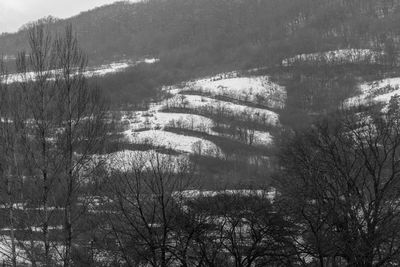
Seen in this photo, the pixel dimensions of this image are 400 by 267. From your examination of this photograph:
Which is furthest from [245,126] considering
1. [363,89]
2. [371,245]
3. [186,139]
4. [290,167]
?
[371,245]

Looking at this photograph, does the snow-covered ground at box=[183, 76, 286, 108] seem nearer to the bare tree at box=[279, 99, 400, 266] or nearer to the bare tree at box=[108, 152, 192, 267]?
the bare tree at box=[279, 99, 400, 266]

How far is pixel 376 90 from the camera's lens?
160m

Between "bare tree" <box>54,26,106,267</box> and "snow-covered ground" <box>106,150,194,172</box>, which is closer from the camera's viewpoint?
"bare tree" <box>54,26,106,267</box>

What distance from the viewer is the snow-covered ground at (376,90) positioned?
144500mm

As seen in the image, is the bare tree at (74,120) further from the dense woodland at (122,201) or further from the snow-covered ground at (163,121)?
the snow-covered ground at (163,121)

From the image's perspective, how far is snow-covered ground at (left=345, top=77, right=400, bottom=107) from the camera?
144 metres

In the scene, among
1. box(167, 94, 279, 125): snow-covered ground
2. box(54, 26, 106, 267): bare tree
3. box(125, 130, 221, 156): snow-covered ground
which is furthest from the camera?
box(167, 94, 279, 125): snow-covered ground

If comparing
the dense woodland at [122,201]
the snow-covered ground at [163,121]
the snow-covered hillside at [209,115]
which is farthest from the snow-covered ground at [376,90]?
the dense woodland at [122,201]

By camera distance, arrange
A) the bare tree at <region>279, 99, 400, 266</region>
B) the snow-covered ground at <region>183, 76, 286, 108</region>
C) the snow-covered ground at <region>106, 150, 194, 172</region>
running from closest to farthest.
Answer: the snow-covered ground at <region>106, 150, 194, 172</region>
the bare tree at <region>279, 99, 400, 266</region>
the snow-covered ground at <region>183, 76, 286, 108</region>

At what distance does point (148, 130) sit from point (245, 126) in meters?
29.8

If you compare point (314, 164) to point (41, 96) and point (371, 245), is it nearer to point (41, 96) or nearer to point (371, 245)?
point (371, 245)

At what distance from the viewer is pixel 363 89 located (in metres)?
174

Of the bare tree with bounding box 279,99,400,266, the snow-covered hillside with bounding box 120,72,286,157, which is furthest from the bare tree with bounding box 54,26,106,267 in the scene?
the snow-covered hillside with bounding box 120,72,286,157

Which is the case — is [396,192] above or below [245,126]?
below
